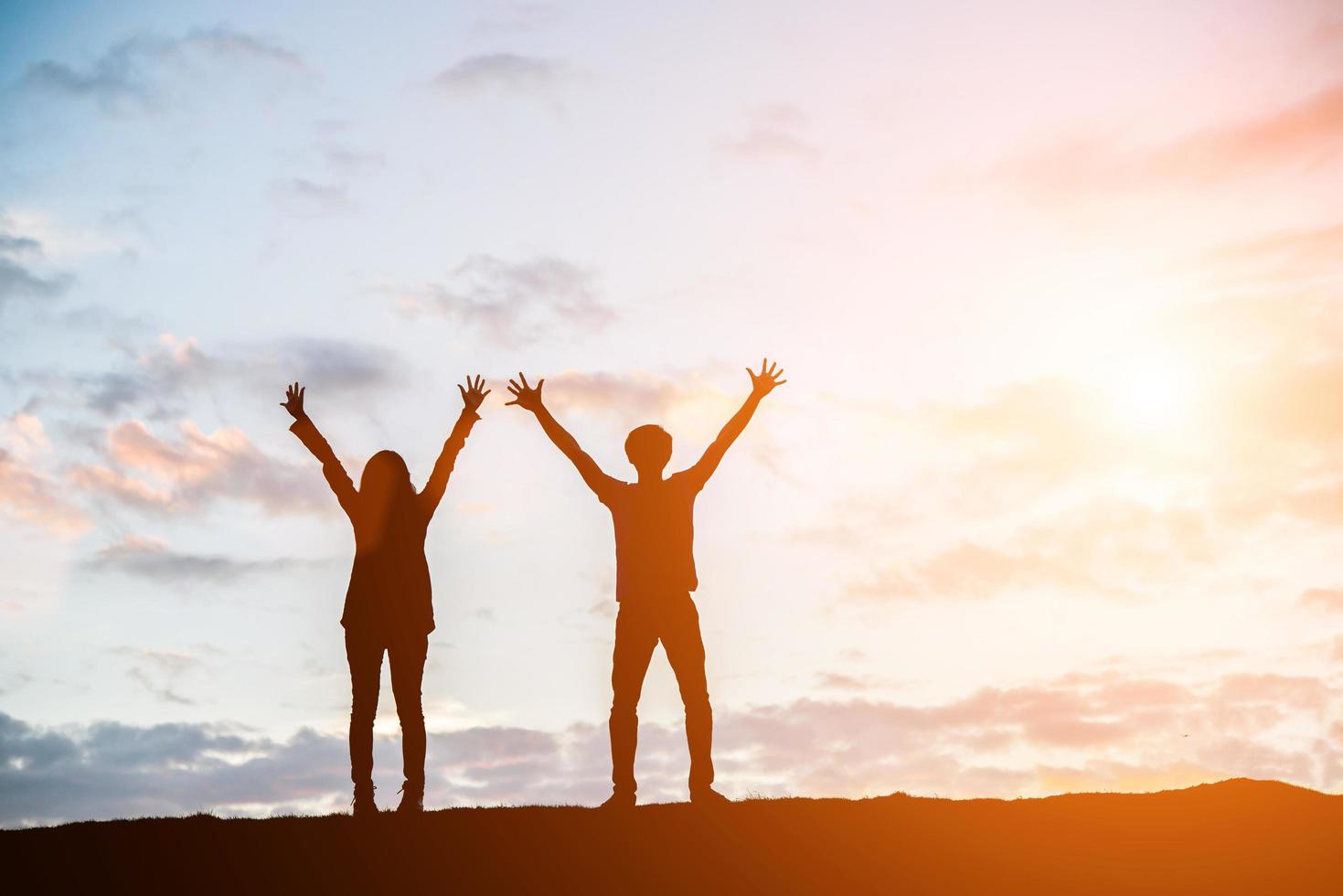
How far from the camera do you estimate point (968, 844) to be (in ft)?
55.7

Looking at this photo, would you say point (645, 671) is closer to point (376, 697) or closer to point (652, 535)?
point (652, 535)

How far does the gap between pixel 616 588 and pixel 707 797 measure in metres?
2.58

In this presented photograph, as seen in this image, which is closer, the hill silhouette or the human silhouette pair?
the hill silhouette

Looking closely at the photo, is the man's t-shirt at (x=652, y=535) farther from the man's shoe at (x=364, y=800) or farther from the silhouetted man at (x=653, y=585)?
the man's shoe at (x=364, y=800)

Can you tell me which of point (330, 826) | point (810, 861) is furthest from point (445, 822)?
point (810, 861)

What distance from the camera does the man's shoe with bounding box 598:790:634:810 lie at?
1722 centimetres

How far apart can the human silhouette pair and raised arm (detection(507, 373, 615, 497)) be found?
0.04ft

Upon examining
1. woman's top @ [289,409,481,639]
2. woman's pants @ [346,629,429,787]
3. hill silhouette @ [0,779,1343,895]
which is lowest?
hill silhouette @ [0,779,1343,895]

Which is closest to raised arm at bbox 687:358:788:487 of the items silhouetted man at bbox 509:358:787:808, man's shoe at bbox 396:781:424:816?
silhouetted man at bbox 509:358:787:808

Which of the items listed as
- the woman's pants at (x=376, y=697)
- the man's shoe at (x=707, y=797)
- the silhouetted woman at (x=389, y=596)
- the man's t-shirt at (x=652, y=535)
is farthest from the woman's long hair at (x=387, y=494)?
the man's shoe at (x=707, y=797)

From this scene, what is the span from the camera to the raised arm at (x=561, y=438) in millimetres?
17766

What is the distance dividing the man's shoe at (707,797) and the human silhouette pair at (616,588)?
0.02 metres

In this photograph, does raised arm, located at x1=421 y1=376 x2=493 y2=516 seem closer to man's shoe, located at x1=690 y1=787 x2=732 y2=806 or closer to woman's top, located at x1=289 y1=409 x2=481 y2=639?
woman's top, located at x1=289 y1=409 x2=481 y2=639

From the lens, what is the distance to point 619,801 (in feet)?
56.6
